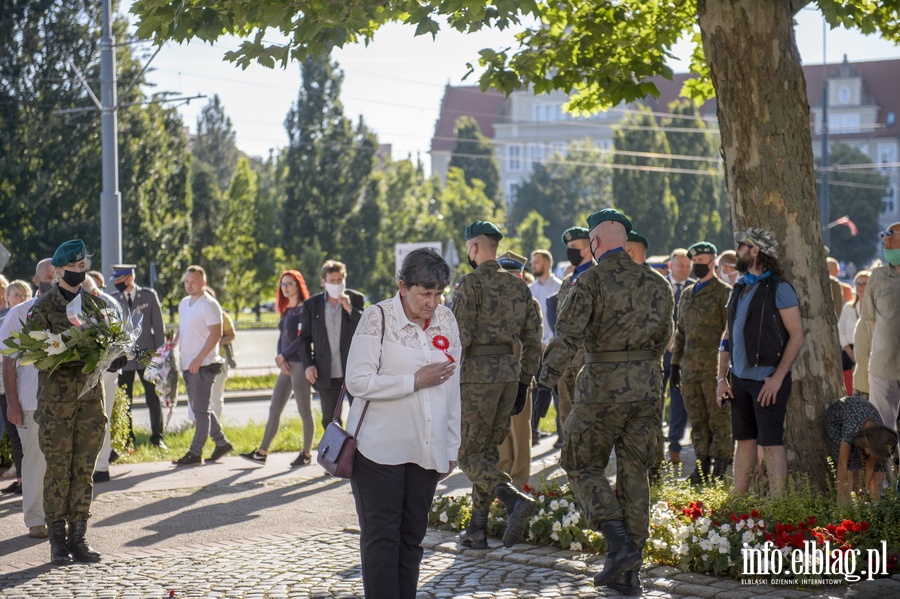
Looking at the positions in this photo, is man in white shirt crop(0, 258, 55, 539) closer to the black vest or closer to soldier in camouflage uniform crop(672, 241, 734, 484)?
the black vest

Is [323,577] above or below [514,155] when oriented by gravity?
below

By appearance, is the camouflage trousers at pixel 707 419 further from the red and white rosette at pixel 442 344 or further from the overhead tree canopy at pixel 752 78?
the red and white rosette at pixel 442 344

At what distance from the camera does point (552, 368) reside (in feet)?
21.5

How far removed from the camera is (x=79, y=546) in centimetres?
785

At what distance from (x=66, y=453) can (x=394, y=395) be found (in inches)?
137

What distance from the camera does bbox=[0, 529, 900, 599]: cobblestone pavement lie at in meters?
6.57

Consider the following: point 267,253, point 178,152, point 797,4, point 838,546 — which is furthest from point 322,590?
point 267,253

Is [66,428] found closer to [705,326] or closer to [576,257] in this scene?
[576,257]

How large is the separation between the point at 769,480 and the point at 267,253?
53.7 m

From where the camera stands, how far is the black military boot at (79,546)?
782cm

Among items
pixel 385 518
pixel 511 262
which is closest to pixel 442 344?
pixel 385 518

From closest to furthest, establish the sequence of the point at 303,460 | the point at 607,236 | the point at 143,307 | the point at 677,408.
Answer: the point at 607,236 < the point at 677,408 < the point at 303,460 < the point at 143,307

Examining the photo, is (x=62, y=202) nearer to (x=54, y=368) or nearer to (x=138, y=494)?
(x=138, y=494)

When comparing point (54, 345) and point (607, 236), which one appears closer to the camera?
point (607, 236)
